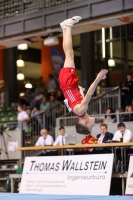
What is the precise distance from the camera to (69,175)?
12555 mm

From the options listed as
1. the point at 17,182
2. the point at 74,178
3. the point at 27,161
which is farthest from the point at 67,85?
the point at 17,182

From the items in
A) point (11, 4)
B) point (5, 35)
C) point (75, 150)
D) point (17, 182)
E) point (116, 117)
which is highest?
point (11, 4)

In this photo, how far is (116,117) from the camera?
15820mm

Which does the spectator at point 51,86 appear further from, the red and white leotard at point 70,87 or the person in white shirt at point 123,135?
the red and white leotard at point 70,87


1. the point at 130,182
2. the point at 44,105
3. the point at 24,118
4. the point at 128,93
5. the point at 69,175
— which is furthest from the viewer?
the point at 44,105

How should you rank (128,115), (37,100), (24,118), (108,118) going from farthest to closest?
(37,100) → (24,118) → (108,118) → (128,115)

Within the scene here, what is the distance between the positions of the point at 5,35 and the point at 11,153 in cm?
443

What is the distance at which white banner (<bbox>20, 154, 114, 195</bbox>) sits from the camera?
473 inches

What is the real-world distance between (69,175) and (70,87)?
161 inches

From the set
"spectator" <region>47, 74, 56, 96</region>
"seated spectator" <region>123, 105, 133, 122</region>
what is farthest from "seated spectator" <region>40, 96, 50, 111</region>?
"seated spectator" <region>123, 105, 133, 122</region>

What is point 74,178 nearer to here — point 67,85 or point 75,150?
point 75,150

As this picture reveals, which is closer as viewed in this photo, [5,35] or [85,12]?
[85,12]

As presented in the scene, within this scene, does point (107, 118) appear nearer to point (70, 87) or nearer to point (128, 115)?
point (128, 115)

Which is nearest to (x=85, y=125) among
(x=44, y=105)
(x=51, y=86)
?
(x=44, y=105)
